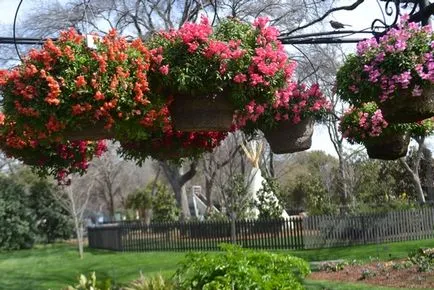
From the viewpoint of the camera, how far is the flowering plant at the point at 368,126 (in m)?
7.35

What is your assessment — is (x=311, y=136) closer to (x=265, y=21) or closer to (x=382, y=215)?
(x=265, y=21)

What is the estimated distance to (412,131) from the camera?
7.98 meters

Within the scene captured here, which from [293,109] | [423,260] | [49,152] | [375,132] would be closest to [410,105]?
[293,109]

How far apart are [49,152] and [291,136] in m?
2.55

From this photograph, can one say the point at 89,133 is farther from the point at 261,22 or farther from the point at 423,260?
the point at 423,260

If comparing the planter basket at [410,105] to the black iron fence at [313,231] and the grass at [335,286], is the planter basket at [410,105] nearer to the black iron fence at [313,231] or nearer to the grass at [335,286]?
the grass at [335,286]

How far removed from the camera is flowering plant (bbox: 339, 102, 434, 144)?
24.1 feet

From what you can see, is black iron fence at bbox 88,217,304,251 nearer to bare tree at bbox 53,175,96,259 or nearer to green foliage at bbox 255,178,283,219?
bare tree at bbox 53,175,96,259

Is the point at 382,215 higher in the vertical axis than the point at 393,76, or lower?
lower

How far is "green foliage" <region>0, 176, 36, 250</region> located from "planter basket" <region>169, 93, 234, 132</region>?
24.2 m

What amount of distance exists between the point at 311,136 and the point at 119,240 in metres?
18.7

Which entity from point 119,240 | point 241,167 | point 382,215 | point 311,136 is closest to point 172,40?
point 311,136

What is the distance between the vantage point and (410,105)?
5.59 m

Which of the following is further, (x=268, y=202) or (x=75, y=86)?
(x=268, y=202)
